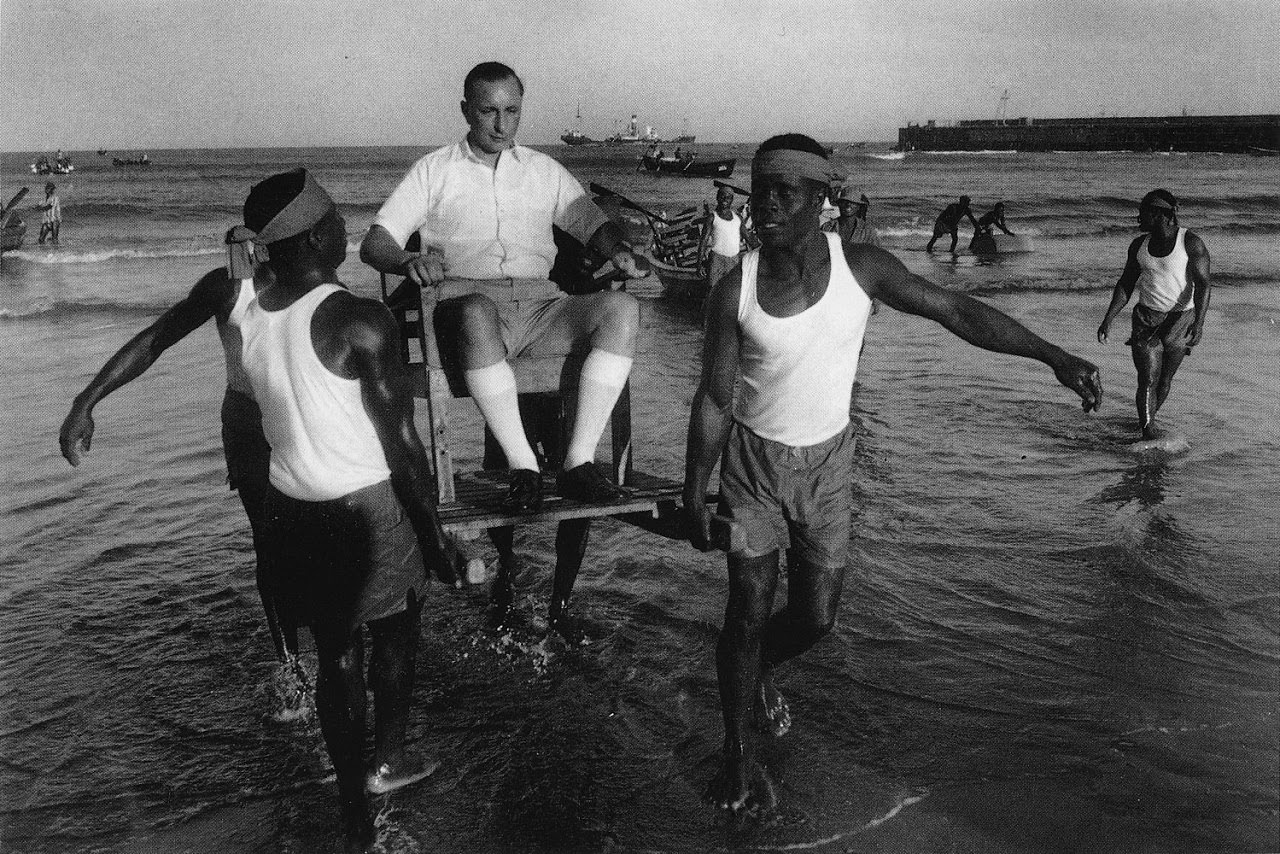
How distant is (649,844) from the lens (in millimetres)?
3525

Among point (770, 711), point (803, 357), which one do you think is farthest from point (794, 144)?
point (770, 711)

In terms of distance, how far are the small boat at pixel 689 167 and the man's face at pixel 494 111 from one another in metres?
53.3

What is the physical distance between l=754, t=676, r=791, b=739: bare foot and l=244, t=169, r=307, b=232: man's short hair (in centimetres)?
257

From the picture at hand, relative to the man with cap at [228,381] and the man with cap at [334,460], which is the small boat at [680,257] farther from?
the man with cap at [334,460]

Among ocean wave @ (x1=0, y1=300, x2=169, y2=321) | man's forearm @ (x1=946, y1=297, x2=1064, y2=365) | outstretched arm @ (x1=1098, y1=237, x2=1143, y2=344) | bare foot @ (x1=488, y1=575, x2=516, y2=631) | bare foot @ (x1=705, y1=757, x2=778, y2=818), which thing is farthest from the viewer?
ocean wave @ (x1=0, y1=300, x2=169, y2=321)

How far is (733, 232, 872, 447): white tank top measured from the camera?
348 cm

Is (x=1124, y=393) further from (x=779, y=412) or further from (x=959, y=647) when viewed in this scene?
(x=779, y=412)

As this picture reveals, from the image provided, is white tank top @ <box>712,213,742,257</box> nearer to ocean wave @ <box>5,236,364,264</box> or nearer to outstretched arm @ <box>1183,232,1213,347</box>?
outstretched arm @ <box>1183,232,1213,347</box>

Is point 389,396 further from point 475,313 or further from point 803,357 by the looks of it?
point 803,357

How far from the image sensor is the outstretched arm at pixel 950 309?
11.3 feet

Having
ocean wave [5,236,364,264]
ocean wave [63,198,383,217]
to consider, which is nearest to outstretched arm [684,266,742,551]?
ocean wave [5,236,364,264]

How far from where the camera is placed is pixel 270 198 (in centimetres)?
307

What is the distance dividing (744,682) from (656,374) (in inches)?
324

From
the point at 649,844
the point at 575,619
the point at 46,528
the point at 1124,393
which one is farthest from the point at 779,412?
the point at 1124,393
